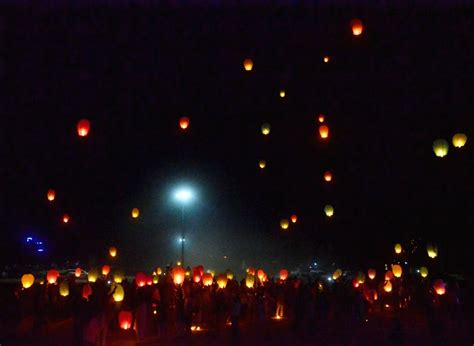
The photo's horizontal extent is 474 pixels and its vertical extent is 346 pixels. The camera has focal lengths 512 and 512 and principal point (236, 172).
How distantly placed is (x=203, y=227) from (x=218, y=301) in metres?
33.1

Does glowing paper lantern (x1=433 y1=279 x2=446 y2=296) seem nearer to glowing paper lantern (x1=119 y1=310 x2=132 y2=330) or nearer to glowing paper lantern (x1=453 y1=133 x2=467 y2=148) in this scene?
glowing paper lantern (x1=453 y1=133 x2=467 y2=148)

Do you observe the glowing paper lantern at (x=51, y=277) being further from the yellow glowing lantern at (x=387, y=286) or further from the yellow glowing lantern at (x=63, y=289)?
the yellow glowing lantern at (x=387, y=286)

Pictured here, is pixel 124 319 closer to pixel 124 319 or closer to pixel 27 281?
pixel 124 319

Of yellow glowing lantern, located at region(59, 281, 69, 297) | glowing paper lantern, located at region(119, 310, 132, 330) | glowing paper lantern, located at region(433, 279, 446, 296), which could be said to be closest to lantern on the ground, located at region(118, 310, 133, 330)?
glowing paper lantern, located at region(119, 310, 132, 330)

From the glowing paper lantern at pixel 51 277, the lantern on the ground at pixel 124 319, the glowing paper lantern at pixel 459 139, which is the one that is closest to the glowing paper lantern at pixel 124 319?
the lantern on the ground at pixel 124 319

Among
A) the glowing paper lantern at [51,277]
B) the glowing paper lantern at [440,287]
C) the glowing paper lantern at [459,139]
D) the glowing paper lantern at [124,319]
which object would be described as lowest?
the glowing paper lantern at [124,319]

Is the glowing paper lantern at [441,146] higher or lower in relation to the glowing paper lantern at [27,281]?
higher

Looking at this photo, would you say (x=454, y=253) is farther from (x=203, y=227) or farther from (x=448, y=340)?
(x=203, y=227)

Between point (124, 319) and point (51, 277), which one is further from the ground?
point (51, 277)

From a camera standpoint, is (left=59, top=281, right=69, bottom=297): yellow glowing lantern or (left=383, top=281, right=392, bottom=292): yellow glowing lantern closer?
(left=59, top=281, right=69, bottom=297): yellow glowing lantern

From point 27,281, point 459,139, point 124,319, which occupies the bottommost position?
point 124,319

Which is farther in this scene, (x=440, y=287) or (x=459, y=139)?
(x=440, y=287)

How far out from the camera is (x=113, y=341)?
11.6 meters

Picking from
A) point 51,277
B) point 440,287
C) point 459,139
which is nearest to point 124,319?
point 51,277
